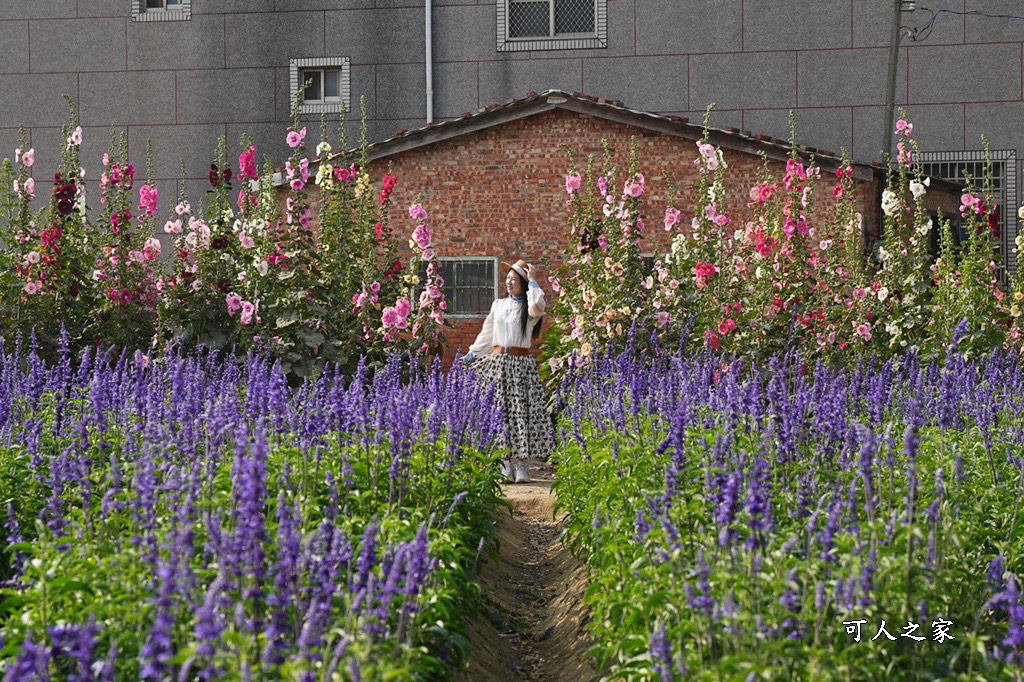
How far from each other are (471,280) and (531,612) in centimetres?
1015

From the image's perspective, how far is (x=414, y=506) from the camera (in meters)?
6.39

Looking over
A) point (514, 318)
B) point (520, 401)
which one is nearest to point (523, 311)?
point (514, 318)

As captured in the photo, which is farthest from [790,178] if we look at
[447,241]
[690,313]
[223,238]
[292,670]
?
[292,670]

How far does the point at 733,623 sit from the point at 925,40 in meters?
18.3

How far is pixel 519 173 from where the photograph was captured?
17.7 m

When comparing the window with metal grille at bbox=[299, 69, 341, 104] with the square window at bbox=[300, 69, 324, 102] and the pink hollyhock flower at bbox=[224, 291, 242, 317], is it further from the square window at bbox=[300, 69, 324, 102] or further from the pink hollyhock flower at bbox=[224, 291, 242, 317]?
the pink hollyhock flower at bbox=[224, 291, 242, 317]

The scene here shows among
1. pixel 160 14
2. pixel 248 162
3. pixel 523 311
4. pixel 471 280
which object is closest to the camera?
pixel 523 311

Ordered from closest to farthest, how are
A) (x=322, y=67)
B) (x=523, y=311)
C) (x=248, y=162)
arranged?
1. (x=523, y=311)
2. (x=248, y=162)
3. (x=322, y=67)

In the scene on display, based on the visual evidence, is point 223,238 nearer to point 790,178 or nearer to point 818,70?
point 790,178

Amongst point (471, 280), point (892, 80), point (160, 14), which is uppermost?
point (160, 14)

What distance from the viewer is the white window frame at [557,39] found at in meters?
21.1

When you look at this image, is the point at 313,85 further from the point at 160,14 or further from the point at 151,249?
the point at 151,249

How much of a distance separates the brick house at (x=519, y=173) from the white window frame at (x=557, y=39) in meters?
3.83

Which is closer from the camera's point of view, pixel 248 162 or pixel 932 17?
pixel 248 162
